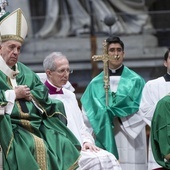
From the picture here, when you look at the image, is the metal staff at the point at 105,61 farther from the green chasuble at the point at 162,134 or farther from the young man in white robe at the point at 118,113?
the green chasuble at the point at 162,134

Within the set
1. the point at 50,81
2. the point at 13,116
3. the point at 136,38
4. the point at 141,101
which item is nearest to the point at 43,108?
the point at 13,116

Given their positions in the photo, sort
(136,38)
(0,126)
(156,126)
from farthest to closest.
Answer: (136,38) < (156,126) < (0,126)

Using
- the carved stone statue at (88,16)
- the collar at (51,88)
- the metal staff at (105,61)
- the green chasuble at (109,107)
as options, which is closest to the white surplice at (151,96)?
the green chasuble at (109,107)

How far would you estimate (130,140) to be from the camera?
27.8 ft

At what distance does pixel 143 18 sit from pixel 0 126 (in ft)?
26.2

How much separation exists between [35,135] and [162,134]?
43.2 inches

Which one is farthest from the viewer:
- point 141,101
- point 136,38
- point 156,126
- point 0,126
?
point 136,38

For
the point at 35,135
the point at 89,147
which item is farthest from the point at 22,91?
the point at 89,147

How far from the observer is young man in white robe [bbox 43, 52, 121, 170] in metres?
6.77

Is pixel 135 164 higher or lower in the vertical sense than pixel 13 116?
lower

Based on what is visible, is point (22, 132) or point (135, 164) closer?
point (22, 132)

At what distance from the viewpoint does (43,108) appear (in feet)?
20.9

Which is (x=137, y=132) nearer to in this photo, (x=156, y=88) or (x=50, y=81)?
(x=156, y=88)

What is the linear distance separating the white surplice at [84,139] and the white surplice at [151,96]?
0.83 metres
